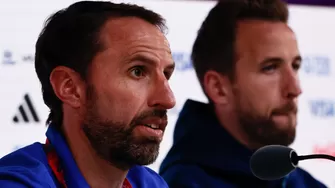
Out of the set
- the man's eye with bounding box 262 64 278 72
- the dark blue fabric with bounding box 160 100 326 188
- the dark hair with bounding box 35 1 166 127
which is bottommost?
the dark blue fabric with bounding box 160 100 326 188

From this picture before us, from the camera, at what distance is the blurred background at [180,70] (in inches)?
100

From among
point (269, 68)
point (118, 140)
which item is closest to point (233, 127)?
point (269, 68)

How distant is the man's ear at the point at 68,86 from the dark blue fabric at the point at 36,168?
0.09 meters

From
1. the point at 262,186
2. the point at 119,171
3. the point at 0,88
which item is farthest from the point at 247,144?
the point at 0,88

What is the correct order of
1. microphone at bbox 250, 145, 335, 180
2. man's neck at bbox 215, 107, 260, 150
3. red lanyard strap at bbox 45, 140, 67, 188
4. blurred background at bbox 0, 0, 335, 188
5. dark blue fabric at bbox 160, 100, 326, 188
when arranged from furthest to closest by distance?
blurred background at bbox 0, 0, 335, 188
man's neck at bbox 215, 107, 260, 150
dark blue fabric at bbox 160, 100, 326, 188
red lanyard strap at bbox 45, 140, 67, 188
microphone at bbox 250, 145, 335, 180

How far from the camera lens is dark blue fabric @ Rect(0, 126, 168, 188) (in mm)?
1611

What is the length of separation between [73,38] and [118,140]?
11.7 inches

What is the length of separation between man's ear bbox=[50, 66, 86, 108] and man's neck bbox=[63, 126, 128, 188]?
0.25ft

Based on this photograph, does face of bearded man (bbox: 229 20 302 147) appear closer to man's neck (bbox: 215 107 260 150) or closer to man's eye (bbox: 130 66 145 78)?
man's neck (bbox: 215 107 260 150)

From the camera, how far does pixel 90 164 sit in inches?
71.2

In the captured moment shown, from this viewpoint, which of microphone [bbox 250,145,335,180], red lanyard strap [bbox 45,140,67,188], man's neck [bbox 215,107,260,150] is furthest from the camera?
man's neck [bbox 215,107,260,150]

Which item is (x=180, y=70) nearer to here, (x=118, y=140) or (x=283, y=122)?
(x=283, y=122)

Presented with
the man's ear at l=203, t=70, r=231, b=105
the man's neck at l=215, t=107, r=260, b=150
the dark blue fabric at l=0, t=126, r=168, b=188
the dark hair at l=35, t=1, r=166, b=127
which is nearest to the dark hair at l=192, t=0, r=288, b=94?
the man's ear at l=203, t=70, r=231, b=105

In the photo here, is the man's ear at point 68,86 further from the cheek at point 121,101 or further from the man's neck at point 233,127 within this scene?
the man's neck at point 233,127
